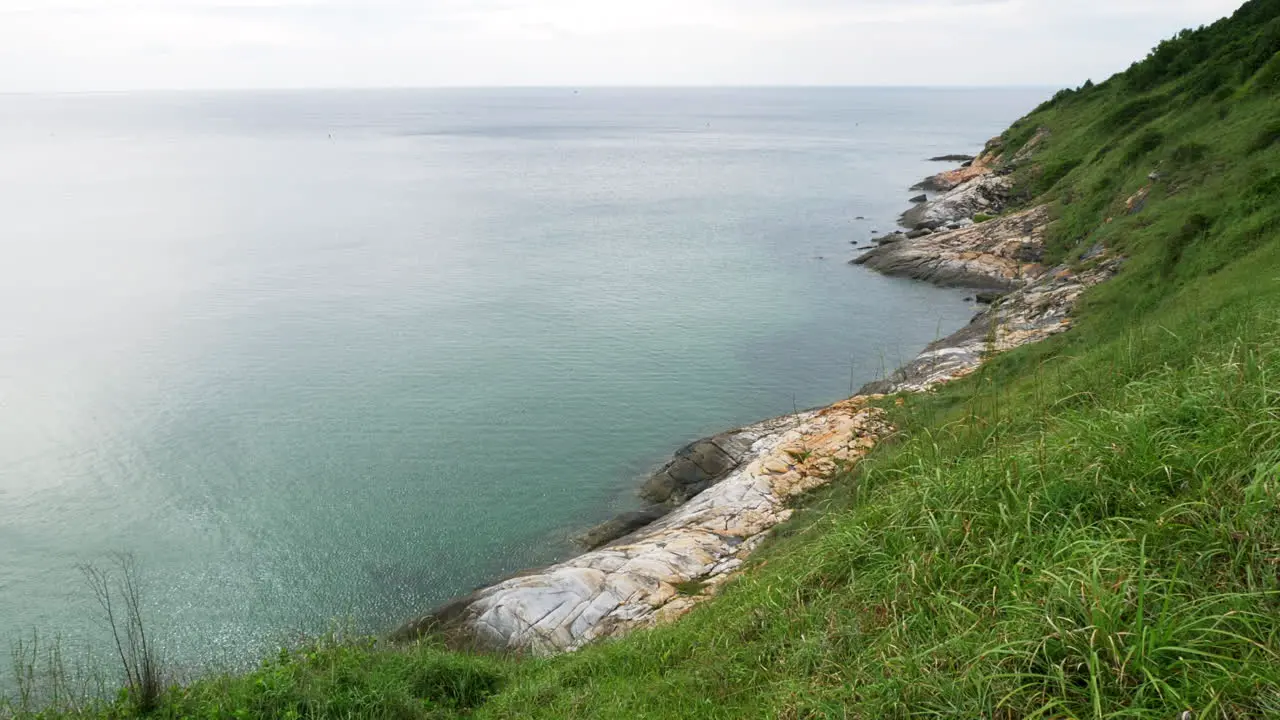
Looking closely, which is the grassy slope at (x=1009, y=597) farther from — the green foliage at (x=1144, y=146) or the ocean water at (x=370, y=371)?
the green foliage at (x=1144, y=146)

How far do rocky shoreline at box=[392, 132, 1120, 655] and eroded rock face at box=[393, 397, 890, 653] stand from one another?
0.10 feet

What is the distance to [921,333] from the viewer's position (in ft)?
122

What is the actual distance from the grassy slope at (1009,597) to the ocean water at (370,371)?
14.5ft

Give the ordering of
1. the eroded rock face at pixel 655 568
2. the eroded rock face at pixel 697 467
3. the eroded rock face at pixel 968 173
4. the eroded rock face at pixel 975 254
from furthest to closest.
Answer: the eroded rock face at pixel 968 173
the eroded rock face at pixel 975 254
the eroded rock face at pixel 697 467
the eroded rock face at pixel 655 568

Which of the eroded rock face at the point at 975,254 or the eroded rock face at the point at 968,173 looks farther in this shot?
the eroded rock face at the point at 968,173

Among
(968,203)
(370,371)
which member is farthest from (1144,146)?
(370,371)

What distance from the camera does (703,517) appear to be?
62.3ft

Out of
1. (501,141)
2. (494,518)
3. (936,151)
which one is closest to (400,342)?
(494,518)

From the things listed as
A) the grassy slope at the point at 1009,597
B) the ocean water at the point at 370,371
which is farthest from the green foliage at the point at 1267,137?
the grassy slope at the point at 1009,597

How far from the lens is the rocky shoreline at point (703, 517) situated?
15.0 meters

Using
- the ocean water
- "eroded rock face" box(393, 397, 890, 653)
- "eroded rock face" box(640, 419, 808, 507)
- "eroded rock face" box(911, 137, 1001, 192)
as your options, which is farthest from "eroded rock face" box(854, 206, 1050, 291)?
"eroded rock face" box(393, 397, 890, 653)

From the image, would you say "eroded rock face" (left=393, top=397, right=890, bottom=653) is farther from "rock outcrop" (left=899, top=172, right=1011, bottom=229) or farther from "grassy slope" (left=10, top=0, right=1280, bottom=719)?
"rock outcrop" (left=899, top=172, right=1011, bottom=229)

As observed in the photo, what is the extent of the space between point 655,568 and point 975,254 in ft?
117

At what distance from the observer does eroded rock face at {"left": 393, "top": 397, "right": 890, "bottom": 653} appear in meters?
14.8
